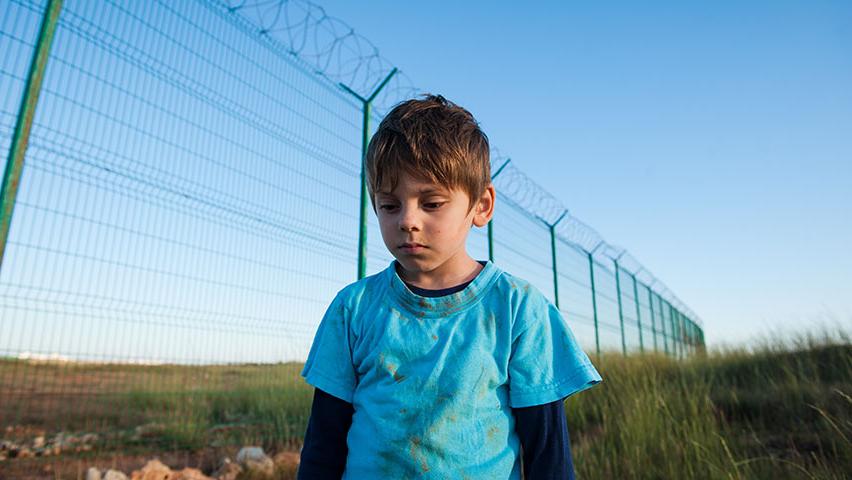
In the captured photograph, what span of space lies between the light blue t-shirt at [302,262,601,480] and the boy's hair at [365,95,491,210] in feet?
0.76

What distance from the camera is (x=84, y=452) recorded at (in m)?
3.60

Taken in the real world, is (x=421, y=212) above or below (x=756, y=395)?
above

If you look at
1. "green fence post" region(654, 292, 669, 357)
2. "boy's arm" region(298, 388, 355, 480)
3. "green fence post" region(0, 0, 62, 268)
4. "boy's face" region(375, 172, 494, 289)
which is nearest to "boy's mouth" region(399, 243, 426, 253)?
"boy's face" region(375, 172, 494, 289)

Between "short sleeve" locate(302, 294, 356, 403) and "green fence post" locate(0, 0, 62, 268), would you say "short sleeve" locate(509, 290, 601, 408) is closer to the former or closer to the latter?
"short sleeve" locate(302, 294, 356, 403)

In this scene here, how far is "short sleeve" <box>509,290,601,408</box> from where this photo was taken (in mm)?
1185

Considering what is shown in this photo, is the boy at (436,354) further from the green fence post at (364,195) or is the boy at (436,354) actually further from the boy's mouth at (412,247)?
the green fence post at (364,195)

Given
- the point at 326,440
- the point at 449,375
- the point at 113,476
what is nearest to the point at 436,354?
the point at 449,375

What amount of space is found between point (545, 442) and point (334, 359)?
495 mm

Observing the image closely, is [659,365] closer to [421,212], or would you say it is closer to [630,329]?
[421,212]

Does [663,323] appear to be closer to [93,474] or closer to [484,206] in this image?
[93,474]

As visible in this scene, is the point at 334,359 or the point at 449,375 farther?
the point at 334,359

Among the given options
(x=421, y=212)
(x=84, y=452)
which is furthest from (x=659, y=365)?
(x=421, y=212)

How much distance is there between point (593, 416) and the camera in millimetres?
4625

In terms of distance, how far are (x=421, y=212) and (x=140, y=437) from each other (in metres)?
3.74
